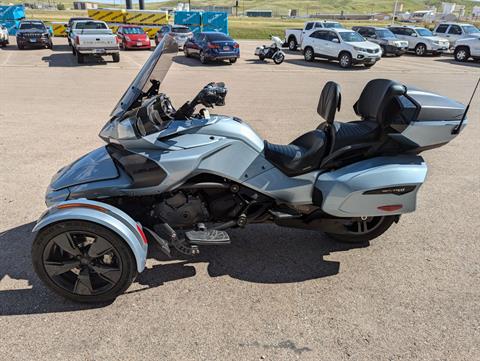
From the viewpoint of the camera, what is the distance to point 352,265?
3518 mm

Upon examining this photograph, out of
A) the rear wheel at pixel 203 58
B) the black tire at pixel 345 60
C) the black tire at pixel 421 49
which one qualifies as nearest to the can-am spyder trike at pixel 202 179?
the rear wheel at pixel 203 58

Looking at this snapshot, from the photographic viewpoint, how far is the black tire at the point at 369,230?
3.68 meters

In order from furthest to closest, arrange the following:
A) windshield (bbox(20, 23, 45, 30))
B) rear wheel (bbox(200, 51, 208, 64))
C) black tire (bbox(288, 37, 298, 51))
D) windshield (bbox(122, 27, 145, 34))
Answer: black tire (bbox(288, 37, 298, 51)) → windshield (bbox(122, 27, 145, 34)) → windshield (bbox(20, 23, 45, 30)) → rear wheel (bbox(200, 51, 208, 64))

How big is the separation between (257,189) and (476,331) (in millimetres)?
1915

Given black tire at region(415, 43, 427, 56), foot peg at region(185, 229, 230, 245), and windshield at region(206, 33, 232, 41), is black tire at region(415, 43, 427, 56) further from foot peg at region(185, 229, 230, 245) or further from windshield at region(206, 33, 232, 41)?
foot peg at region(185, 229, 230, 245)

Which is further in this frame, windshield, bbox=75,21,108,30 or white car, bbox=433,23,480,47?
white car, bbox=433,23,480,47

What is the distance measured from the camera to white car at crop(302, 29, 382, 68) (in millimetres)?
17797

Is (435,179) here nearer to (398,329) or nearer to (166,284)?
(398,329)

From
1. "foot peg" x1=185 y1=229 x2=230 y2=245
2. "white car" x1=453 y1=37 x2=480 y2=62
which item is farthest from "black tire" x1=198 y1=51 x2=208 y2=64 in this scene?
"foot peg" x1=185 y1=229 x2=230 y2=245

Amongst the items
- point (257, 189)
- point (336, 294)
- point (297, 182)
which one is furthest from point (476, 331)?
point (257, 189)

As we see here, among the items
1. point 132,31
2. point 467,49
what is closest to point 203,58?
point 132,31

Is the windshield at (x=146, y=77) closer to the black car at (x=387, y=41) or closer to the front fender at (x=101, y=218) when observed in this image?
the front fender at (x=101, y=218)

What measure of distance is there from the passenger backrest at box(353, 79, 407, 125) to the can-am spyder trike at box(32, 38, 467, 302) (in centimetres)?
1

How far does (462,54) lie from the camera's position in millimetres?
22844
